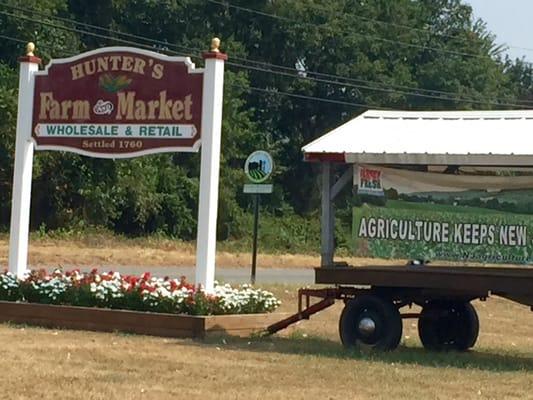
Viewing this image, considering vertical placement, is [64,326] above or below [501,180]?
below

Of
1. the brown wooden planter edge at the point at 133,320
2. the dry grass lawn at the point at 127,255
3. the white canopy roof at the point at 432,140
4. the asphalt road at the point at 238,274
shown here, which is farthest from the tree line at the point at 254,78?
the white canopy roof at the point at 432,140

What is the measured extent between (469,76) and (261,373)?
54.6 m

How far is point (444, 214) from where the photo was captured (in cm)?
1485

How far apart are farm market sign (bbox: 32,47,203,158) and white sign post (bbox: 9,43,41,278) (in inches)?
4.9

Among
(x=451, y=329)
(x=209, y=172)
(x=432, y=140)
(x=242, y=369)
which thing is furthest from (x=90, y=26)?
(x=242, y=369)

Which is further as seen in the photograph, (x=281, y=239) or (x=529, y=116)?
(x=281, y=239)

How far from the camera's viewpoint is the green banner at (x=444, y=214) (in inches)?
572

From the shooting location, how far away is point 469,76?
65250mm

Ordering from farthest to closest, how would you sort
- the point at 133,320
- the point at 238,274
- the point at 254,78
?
the point at 254,78 < the point at 238,274 < the point at 133,320

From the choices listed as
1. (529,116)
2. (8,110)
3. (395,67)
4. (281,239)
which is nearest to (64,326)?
(529,116)

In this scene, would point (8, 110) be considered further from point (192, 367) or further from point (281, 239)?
point (192, 367)

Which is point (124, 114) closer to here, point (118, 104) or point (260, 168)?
point (118, 104)

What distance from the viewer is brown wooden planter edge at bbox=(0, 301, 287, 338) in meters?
15.4

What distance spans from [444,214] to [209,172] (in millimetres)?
3307
